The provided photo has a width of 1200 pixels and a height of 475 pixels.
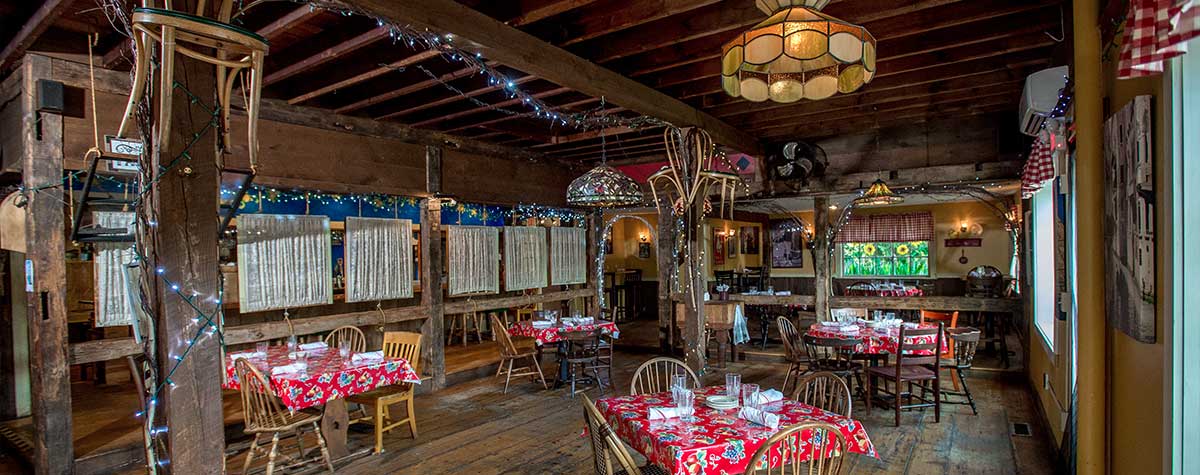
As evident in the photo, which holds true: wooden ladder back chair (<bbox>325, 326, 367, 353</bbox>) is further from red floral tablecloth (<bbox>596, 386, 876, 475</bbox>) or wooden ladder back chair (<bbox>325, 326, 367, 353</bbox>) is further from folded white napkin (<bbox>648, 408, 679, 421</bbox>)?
folded white napkin (<bbox>648, 408, 679, 421</bbox>)

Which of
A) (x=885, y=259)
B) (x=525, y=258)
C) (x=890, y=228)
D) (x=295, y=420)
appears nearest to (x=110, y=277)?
(x=295, y=420)

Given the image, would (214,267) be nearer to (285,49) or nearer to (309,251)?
(285,49)

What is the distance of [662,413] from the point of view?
9.97 ft

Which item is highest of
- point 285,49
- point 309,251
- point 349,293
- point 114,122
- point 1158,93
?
point 285,49

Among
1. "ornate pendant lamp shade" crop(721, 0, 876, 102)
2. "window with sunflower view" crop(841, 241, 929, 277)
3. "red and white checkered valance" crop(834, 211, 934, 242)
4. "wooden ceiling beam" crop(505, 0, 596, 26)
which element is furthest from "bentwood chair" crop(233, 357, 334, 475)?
"window with sunflower view" crop(841, 241, 929, 277)

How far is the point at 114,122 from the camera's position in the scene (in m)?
4.50

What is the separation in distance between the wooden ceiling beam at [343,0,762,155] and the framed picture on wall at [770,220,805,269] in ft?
28.5

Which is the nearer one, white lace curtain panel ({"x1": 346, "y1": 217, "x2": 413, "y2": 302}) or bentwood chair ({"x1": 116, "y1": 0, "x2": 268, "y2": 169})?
bentwood chair ({"x1": 116, "y1": 0, "x2": 268, "y2": 169})

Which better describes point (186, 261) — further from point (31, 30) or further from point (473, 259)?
point (473, 259)

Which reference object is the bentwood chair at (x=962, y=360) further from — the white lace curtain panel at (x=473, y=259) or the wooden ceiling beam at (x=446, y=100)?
the white lace curtain panel at (x=473, y=259)

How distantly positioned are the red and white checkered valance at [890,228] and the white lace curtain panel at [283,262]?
965 cm

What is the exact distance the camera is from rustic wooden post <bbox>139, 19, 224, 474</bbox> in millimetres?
1866

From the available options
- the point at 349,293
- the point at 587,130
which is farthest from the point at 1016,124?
the point at 349,293

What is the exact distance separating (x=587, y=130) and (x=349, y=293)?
3.26 meters
